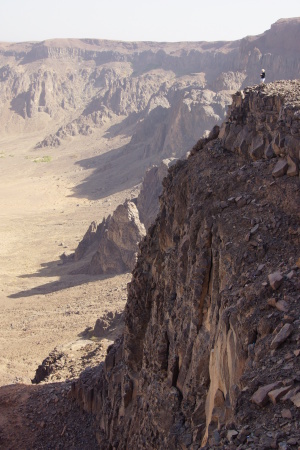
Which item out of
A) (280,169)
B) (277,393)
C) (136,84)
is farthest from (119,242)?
(136,84)

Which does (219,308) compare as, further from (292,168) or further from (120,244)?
(120,244)

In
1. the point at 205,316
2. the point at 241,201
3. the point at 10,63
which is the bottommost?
the point at 205,316

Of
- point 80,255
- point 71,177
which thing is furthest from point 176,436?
point 71,177

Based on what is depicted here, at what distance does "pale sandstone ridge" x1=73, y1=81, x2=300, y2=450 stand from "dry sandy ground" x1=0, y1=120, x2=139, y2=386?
31.2 ft

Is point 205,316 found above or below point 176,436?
above

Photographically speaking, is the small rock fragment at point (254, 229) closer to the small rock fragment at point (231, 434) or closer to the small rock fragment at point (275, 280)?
the small rock fragment at point (275, 280)

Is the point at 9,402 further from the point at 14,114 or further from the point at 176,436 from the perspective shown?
the point at 14,114

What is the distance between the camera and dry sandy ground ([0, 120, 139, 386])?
25172 millimetres

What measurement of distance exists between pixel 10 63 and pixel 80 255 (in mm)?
95780

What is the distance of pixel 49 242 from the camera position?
44250 mm

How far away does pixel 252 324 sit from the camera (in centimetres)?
706

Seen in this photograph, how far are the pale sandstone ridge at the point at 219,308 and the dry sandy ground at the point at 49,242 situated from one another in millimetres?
9507

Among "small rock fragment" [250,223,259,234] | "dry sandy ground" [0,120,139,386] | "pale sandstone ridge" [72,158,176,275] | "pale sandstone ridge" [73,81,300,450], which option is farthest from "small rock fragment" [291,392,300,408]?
"pale sandstone ridge" [72,158,176,275]

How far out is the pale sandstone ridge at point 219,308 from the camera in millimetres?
6281
